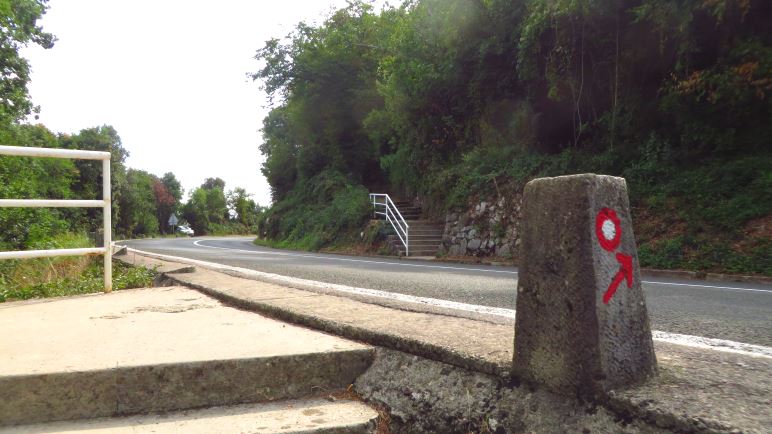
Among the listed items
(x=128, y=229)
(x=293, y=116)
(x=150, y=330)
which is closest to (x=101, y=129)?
(x=128, y=229)

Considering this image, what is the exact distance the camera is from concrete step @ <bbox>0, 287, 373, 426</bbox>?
2174mm

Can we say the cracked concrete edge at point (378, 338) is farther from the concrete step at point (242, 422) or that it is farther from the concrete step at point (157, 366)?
the concrete step at point (242, 422)

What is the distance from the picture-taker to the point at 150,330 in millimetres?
3045

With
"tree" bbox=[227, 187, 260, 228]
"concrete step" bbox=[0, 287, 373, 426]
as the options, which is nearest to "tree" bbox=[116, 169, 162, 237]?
"tree" bbox=[227, 187, 260, 228]

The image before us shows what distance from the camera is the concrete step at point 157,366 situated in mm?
2174

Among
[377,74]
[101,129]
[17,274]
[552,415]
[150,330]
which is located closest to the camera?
[552,415]

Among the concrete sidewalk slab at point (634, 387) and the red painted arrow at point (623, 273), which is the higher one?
the red painted arrow at point (623, 273)

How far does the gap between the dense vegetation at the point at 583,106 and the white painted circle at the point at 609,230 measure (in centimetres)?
974

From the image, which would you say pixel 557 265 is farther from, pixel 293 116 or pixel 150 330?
pixel 293 116

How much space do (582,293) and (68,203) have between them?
410 centimetres

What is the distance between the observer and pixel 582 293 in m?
1.75

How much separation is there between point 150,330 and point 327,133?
101 ft

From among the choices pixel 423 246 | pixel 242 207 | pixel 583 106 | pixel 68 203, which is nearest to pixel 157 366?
pixel 68 203

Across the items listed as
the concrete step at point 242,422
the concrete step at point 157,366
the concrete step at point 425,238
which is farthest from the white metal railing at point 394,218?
the concrete step at point 242,422
